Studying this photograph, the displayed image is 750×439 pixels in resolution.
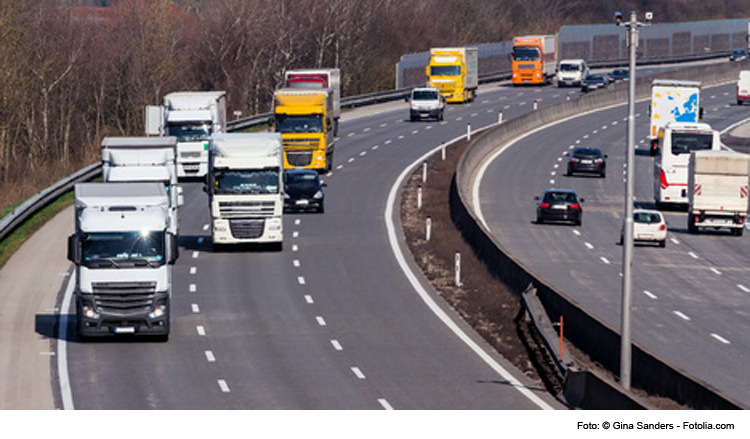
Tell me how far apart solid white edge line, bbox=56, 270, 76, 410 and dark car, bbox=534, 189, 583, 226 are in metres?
22.9

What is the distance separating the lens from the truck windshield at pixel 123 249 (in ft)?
104

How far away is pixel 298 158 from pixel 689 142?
19012 millimetres

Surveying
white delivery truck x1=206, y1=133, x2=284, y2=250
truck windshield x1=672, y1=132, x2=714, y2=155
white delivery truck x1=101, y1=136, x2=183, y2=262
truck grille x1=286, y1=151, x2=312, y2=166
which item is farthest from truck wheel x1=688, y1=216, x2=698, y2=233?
white delivery truck x1=101, y1=136, x2=183, y2=262

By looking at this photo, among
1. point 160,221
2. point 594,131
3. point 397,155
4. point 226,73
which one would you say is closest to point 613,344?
point 160,221

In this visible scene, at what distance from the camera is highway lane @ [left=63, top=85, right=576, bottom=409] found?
27.6 metres

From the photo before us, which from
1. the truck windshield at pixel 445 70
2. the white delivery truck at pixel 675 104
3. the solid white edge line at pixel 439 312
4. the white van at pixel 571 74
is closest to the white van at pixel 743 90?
the white van at pixel 571 74

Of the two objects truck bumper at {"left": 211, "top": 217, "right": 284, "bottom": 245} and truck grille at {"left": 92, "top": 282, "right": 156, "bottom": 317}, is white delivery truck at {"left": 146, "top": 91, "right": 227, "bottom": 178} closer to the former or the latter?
truck bumper at {"left": 211, "top": 217, "right": 284, "bottom": 245}

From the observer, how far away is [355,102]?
9888 centimetres

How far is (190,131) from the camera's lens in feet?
202

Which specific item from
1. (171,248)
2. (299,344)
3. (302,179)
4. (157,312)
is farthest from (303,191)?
(157,312)

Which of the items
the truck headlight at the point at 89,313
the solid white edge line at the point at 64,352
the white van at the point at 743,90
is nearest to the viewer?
the solid white edge line at the point at 64,352

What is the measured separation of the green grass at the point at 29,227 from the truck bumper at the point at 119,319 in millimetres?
12437

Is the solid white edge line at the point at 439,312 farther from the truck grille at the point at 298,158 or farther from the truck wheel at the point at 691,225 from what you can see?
the truck wheel at the point at 691,225

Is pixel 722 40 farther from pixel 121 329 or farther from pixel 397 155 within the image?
pixel 121 329
